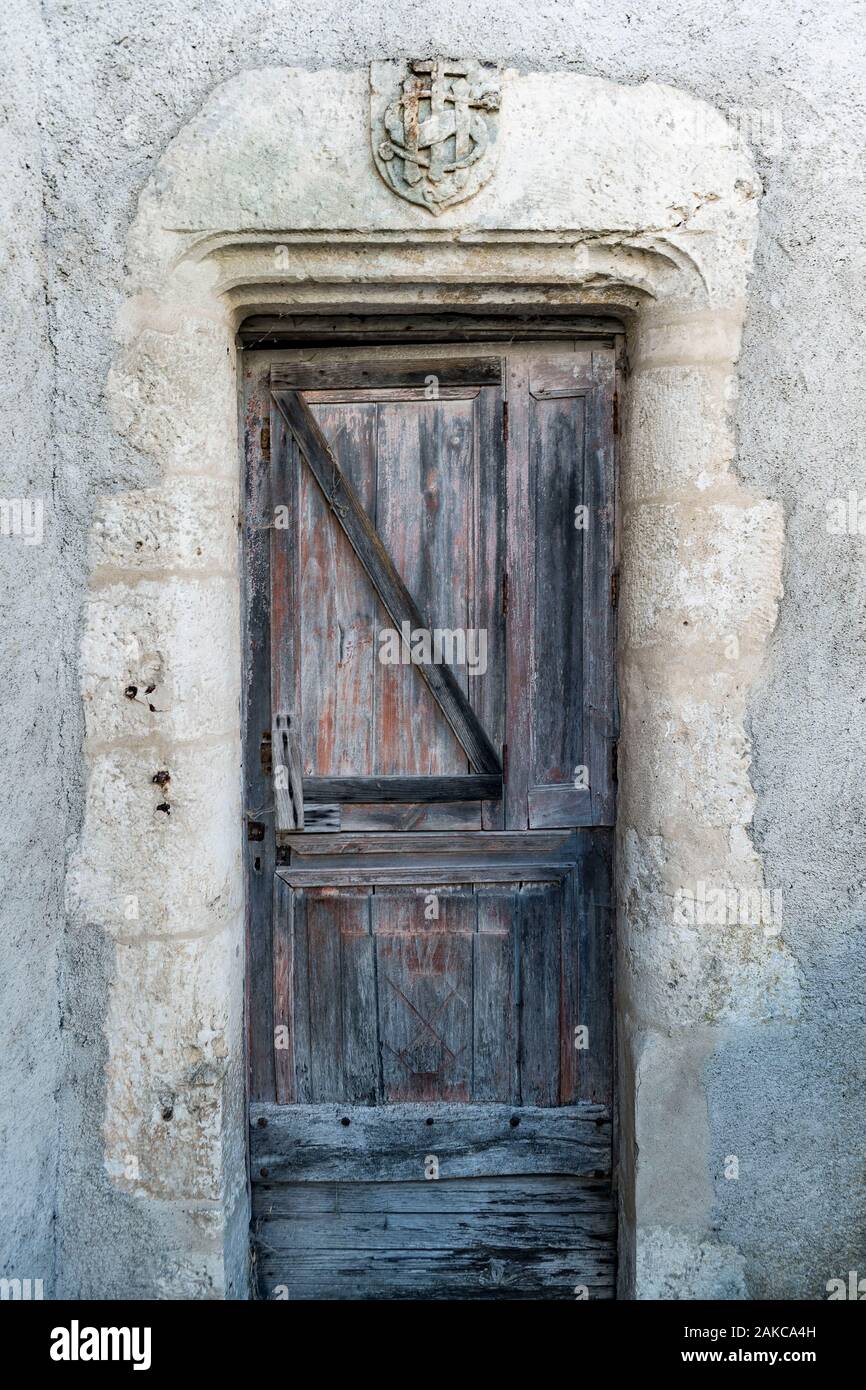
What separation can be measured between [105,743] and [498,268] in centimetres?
140

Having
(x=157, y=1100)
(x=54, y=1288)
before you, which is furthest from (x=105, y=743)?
(x=54, y=1288)

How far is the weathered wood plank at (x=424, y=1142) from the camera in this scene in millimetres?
2393

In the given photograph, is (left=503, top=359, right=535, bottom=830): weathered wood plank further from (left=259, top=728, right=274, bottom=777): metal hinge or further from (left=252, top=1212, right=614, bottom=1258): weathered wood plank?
(left=252, top=1212, right=614, bottom=1258): weathered wood plank

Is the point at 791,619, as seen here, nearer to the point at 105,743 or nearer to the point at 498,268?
the point at 498,268

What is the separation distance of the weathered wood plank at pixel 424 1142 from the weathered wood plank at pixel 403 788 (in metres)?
0.81

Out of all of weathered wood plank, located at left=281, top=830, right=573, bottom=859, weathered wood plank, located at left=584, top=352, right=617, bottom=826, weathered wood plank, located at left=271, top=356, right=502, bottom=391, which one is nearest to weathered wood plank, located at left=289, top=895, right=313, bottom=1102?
weathered wood plank, located at left=281, top=830, right=573, bottom=859

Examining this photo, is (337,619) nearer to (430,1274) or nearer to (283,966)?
(283,966)

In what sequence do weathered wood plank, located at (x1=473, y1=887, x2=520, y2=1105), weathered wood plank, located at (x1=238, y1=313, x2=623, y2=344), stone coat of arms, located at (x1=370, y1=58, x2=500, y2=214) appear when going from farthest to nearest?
weathered wood plank, located at (x1=473, y1=887, x2=520, y2=1105)
weathered wood plank, located at (x1=238, y1=313, x2=623, y2=344)
stone coat of arms, located at (x1=370, y1=58, x2=500, y2=214)

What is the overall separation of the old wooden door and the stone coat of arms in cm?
42

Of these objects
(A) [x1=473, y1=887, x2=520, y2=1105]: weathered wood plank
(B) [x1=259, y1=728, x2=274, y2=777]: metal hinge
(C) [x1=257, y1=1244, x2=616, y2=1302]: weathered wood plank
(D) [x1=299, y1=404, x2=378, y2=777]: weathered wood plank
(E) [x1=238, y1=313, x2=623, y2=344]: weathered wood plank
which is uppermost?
(E) [x1=238, y1=313, x2=623, y2=344]: weathered wood plank

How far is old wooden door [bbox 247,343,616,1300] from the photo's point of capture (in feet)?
7.65

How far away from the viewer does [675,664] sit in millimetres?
2133

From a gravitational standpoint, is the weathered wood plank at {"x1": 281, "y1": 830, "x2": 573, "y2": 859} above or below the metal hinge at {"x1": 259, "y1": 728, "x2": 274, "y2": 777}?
below
